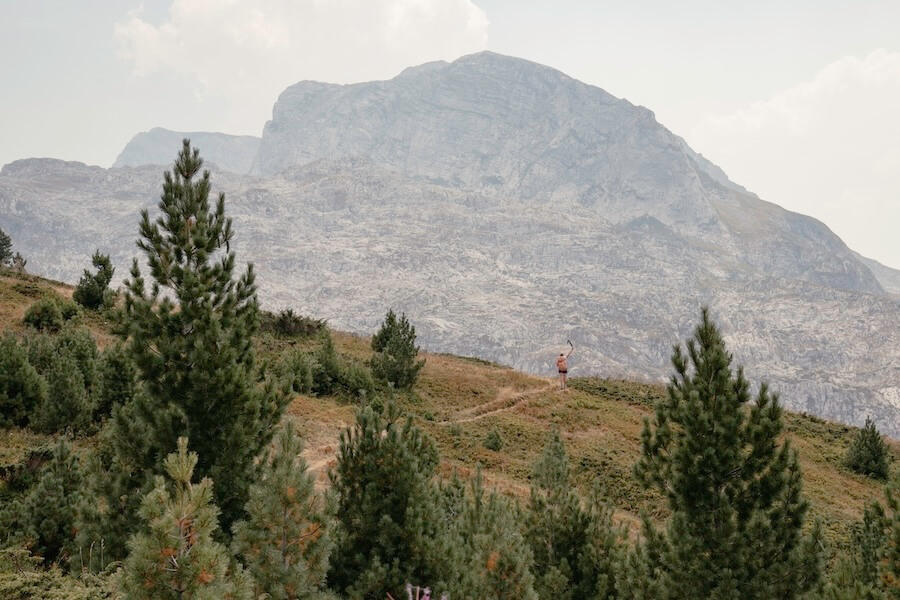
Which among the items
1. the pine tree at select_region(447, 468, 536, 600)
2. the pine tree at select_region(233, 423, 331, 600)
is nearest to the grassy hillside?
the pine tree at select_region(447, 468, 536, 600)

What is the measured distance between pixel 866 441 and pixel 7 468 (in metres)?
34.3

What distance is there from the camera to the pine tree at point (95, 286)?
32.5 meters

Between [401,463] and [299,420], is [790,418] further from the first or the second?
[401,463]

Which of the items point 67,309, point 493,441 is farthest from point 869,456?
point 67,309

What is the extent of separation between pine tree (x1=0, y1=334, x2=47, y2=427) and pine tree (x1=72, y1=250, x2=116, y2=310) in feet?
54.9

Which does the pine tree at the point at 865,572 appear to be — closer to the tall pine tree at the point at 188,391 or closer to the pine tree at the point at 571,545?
the pine tree at the point at 571,545

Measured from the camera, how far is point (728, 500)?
9438 mm

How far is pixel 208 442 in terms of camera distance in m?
9.49

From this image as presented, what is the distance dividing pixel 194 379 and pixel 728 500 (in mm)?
8627

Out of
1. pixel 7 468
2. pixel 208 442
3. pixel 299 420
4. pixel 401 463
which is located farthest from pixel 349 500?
A: pixel 299 420

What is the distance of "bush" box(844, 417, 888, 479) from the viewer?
29094 mm

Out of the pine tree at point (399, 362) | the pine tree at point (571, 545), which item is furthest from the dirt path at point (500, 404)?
the pine tree at point (571, 545)

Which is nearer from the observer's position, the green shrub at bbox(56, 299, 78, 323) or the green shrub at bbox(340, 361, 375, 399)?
the green shrub at bbox(56, 299, 78, 323)

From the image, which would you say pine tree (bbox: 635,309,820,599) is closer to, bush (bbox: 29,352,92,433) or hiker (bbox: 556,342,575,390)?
bush (bbox: 29,352,92,433)
